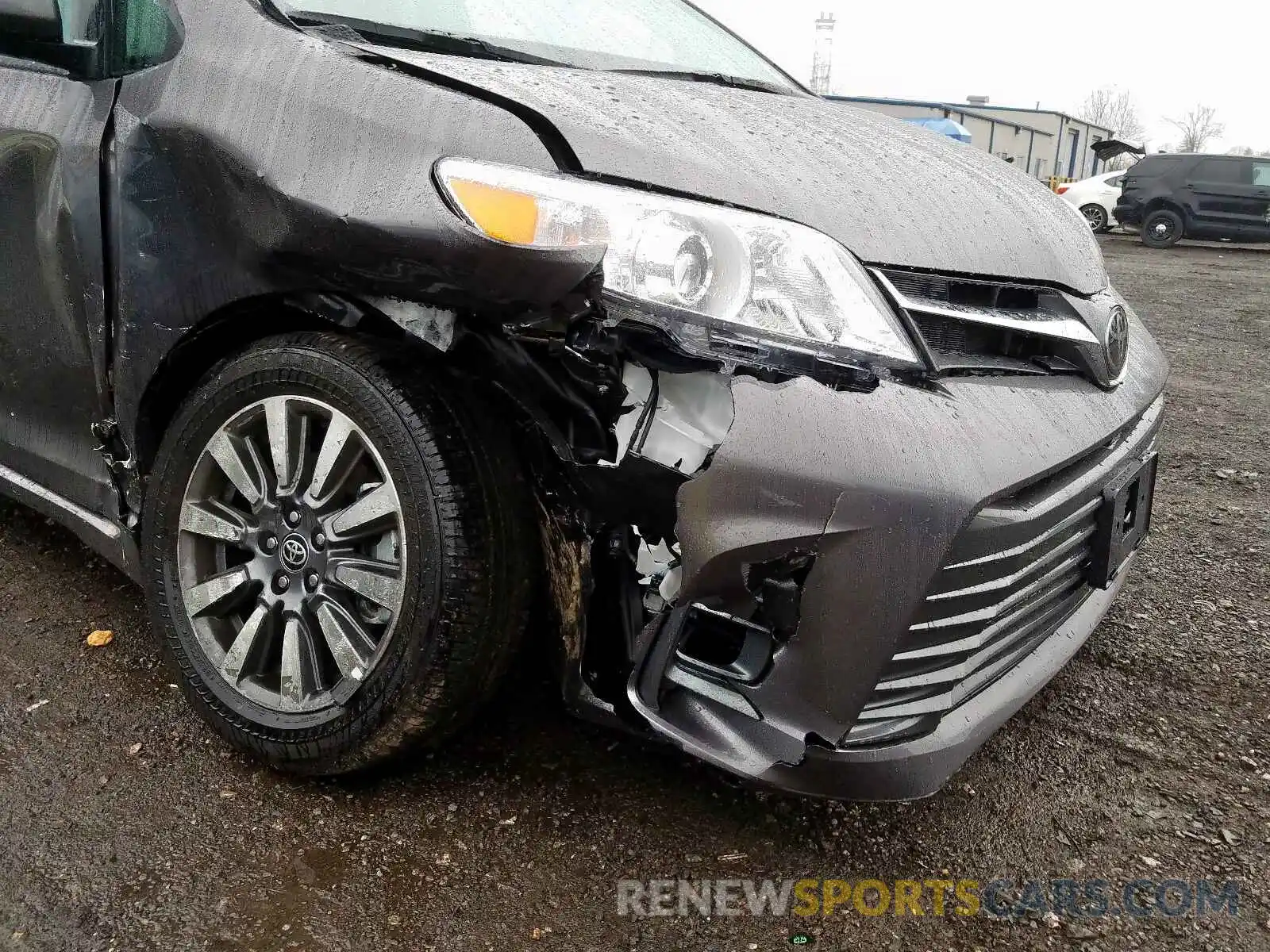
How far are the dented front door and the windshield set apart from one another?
1.77 feet

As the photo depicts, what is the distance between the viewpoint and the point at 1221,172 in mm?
16516

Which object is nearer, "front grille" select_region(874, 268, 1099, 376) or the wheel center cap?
"front grille" select_region(874, 268, 1099, 376)

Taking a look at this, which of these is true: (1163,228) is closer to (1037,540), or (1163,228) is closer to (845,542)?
(1037,540)

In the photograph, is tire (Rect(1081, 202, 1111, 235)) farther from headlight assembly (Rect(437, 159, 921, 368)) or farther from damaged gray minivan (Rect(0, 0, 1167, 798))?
headlight assembly (Rect(437, 159, 921, 368))

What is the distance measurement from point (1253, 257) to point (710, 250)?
56.6 feet

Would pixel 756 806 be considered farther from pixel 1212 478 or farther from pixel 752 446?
pixel 1212 478

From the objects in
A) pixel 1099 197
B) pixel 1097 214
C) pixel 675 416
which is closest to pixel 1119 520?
pixel 675 416

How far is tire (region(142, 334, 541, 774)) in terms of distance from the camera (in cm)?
167

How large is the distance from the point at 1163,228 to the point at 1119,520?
17.6 metres

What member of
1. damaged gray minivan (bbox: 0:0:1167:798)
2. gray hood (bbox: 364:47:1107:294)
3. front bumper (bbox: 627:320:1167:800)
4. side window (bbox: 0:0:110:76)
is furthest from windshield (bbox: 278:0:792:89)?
front bumper (bbox: 627:320:1167:800)

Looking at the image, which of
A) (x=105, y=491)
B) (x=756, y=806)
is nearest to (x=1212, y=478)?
(x=756, y=806)

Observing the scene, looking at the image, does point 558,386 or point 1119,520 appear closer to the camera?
point 558,386

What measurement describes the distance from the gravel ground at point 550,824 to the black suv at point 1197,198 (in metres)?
16.8

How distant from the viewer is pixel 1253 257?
51.7 feet
